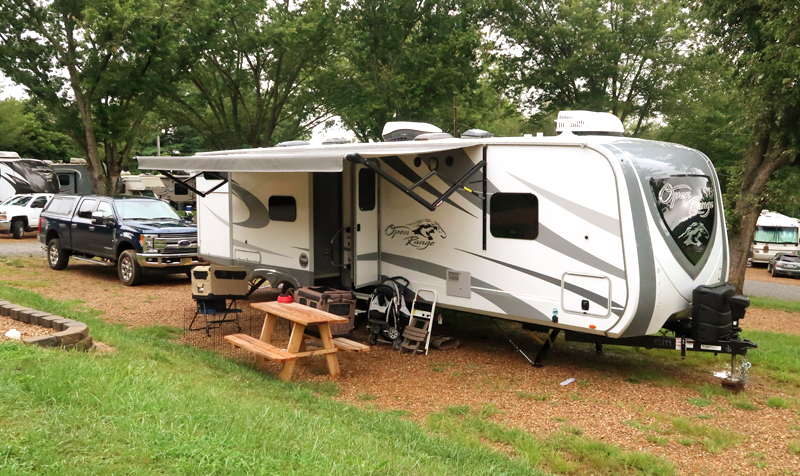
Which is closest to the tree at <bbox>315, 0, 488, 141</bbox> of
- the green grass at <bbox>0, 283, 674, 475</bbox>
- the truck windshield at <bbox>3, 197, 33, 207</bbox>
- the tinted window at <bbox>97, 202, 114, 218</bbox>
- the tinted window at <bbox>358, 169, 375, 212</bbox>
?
the tinted window at <bbox>97, 202, 114, 218</bbox>

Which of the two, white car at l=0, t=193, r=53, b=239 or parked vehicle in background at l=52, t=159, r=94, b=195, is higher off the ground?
parked vehicle in background at l=52, t=159, r=94, b=195

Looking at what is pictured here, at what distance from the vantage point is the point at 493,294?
7.92 m

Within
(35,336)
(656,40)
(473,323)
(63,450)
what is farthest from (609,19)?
(63,450)

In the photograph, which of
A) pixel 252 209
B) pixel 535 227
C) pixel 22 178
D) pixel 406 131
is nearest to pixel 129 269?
pixel 252 209

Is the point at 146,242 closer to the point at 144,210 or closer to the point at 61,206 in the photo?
A: the point at 144,210

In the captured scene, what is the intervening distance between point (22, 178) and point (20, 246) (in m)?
6.72

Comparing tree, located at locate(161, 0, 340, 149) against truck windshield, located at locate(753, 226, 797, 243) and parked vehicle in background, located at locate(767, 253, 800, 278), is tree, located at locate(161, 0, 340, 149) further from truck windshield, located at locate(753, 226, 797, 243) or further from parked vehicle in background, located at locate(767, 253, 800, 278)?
truck windshield, located at locate(753, 226, 797, 243)

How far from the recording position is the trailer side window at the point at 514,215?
7.62 m

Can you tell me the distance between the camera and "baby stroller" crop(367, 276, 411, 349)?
8.81 meters

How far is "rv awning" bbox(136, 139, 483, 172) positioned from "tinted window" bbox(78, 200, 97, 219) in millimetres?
4757

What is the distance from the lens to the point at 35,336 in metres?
6.06

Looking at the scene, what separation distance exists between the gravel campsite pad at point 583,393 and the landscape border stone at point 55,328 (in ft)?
7.62

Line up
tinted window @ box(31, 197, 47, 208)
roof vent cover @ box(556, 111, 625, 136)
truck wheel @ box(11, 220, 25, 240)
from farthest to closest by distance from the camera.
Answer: tinted window @ box(31, 197, 47, 208) → truck wheel @ box(11, 220, 25, 240) → roof vent cover @ box(556, 111, 625, 136)

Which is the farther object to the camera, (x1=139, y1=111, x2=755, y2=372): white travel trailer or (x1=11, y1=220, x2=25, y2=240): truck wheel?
(x1=11, y1=220, x2=25, y2=240): truck wheel
